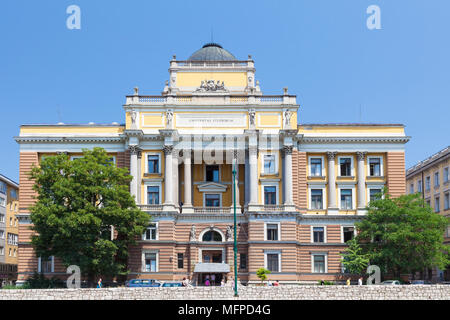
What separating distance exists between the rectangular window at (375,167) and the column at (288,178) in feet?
35.9

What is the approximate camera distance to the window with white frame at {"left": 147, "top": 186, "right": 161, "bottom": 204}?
81.9 meters

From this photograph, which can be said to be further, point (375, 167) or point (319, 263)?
point (375, 167)

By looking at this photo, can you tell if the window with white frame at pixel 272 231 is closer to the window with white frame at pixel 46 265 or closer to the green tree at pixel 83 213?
the green tree at pixel 83 213

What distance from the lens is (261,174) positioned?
8181 cm

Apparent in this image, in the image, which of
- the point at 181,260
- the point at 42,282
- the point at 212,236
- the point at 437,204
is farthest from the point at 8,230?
the point at 437,204

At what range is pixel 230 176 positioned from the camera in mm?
84688

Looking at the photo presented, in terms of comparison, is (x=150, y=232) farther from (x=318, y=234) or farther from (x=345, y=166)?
(x=345, y=166)

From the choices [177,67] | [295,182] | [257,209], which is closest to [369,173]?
[295,182]

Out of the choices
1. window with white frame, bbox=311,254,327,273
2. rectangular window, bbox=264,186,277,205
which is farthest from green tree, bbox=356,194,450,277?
rectangular window, bbox=264,186,277,205

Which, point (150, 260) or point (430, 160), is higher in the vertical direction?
point (430, 160)

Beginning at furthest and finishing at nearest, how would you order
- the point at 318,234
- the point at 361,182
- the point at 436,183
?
the point at 436,183
the point at 361,182
the point at 318,234

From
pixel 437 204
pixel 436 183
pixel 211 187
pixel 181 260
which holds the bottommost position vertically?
pixel 181 260

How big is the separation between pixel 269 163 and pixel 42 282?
30.2 meters

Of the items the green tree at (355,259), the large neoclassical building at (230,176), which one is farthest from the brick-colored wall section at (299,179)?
the green tree at (355,259)
